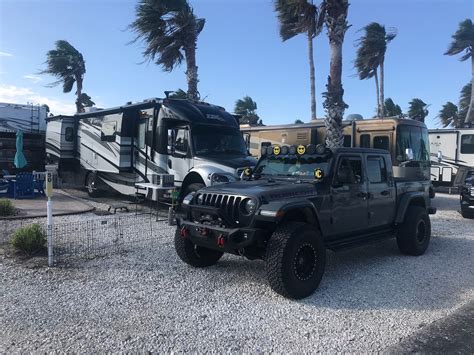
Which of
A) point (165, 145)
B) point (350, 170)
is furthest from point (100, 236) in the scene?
point (350, 170)

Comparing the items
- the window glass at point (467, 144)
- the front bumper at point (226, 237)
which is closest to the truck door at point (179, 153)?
the front bumper at point (226, 237)

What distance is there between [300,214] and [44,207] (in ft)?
28.3

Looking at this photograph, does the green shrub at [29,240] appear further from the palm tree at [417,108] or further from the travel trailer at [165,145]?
the palm tree at [417,108]

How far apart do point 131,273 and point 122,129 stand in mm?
7348

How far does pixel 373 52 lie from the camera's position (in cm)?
3344

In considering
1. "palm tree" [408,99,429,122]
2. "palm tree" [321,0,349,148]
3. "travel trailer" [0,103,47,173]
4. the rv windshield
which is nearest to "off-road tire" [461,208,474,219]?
"palm tree" [321,0,349,148]

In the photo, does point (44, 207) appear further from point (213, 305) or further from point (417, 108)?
point (417, 108)

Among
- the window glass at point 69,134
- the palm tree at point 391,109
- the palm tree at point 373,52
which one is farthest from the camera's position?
the palm tree at point 391,109

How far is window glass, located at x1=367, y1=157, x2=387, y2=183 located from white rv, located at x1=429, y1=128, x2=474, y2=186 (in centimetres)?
1397

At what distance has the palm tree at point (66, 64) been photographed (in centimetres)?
2692

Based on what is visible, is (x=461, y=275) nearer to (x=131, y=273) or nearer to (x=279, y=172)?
(x=279, y=172)

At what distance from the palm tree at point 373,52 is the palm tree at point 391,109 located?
11.3ft

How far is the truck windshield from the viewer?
20.5 ft

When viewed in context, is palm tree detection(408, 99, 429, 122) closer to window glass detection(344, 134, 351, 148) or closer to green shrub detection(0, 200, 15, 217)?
window glass detection(344, 134, 351, 148)
